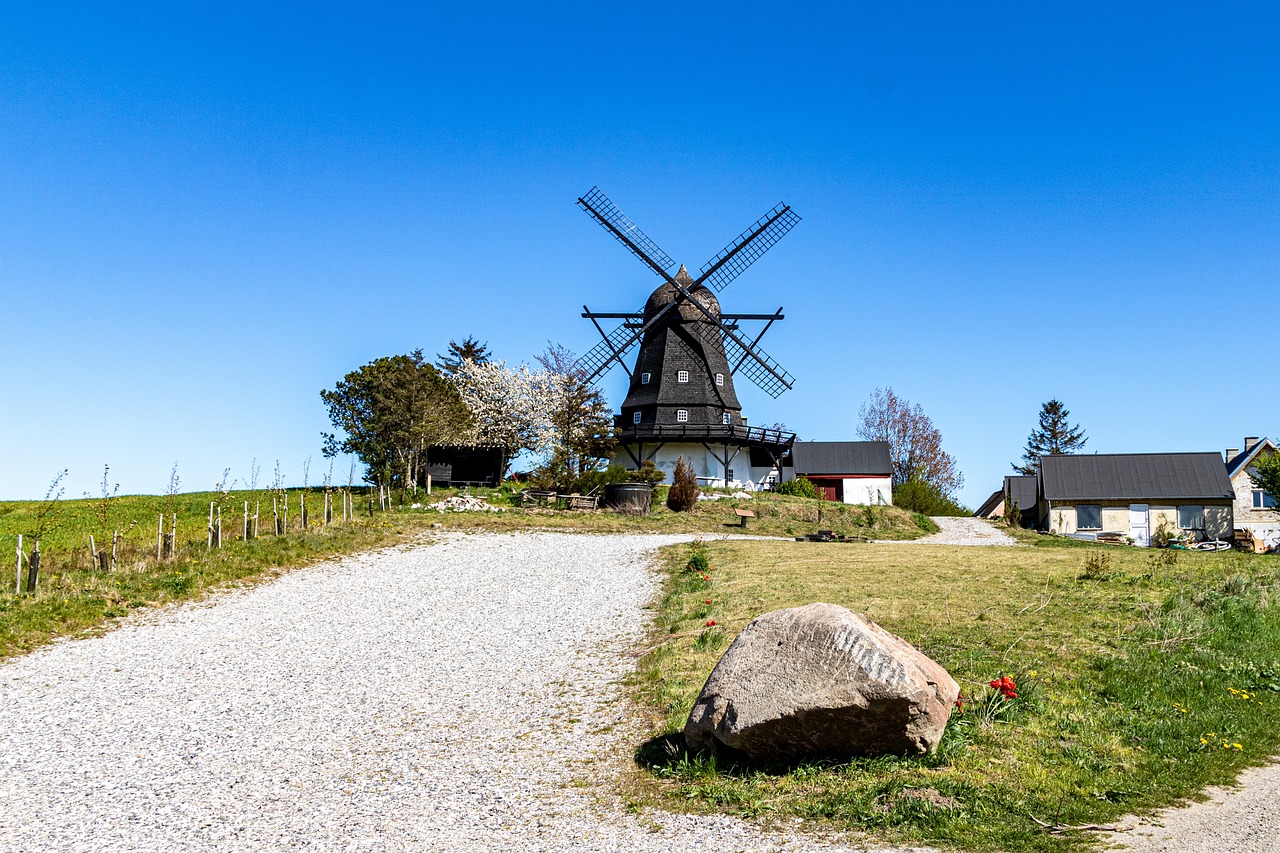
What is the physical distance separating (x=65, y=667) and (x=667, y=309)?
35.0m

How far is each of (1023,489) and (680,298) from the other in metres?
31.0

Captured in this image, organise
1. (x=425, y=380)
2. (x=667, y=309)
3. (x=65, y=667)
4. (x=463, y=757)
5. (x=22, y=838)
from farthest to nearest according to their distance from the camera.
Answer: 1. (x=667, y=309)
2. (x=425, y=380)
3. (x=65, y=667)
4. (x=463, y=757)
5. (x=22, y=838)

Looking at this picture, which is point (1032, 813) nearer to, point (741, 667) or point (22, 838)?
point (741, 667)

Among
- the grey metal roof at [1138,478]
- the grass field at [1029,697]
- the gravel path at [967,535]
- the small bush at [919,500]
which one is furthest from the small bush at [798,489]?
the grass field at [1029,697]

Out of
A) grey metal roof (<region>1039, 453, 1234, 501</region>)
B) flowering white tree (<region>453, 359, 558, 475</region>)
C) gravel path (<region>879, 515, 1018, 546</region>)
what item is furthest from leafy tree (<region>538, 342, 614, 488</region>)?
grey metal roof (<region>1039, 453, 1234, 501</region>)

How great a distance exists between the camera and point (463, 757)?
8.73 meters

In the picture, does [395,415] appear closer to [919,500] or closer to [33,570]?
[33,570]

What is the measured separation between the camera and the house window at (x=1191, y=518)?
45.9 metres

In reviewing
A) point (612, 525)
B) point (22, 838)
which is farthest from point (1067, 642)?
point (612, 525)

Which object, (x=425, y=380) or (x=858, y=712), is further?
(x=425, y=380)

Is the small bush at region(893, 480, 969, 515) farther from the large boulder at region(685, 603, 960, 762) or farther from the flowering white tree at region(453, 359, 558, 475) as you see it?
the large boulder at region(685, 603, 960, 762)

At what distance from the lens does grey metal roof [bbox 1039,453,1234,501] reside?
4628 centimetres

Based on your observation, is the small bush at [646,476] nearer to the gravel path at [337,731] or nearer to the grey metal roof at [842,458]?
the gravel path at [337,731]

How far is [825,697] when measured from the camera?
716cm
